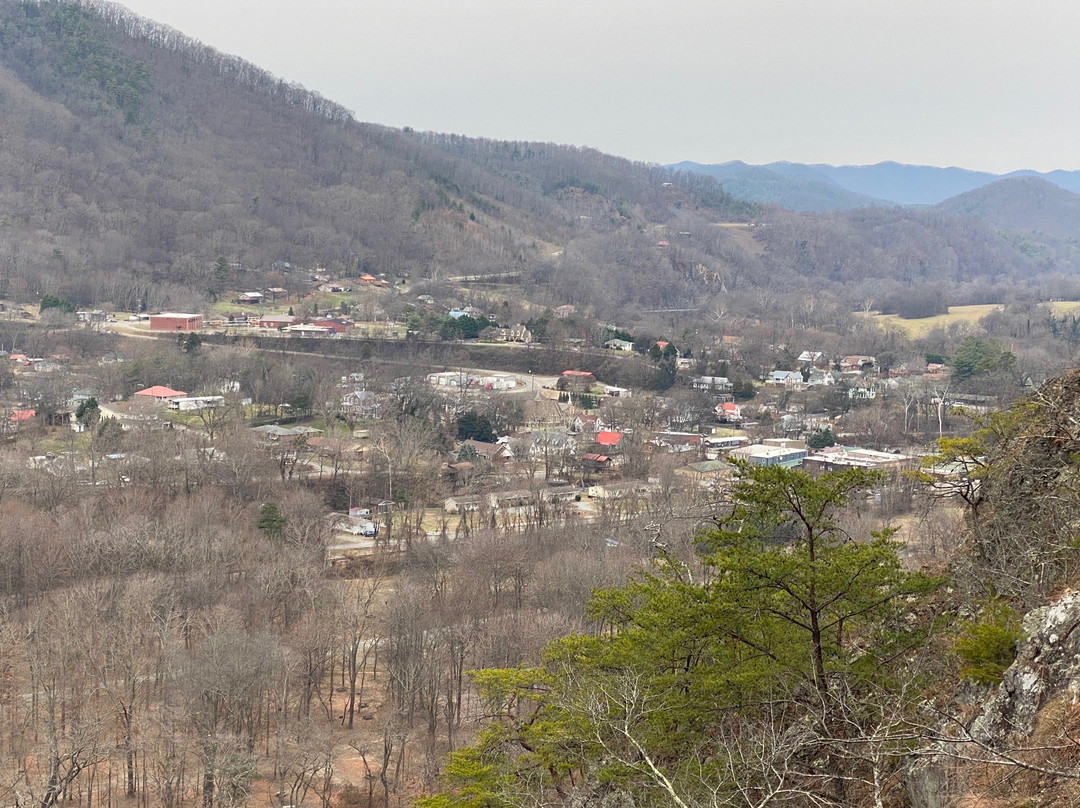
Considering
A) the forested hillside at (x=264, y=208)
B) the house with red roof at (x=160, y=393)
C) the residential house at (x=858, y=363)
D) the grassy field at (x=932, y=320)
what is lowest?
the house with red roof at (x=160, y=393)

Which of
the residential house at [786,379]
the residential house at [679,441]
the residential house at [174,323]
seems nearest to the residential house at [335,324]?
the residential house at [174,323]

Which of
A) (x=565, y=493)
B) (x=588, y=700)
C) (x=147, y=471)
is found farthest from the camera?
(x=565, y=493)

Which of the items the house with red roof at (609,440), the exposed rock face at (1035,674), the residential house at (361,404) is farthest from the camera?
the residential house at (361,404)

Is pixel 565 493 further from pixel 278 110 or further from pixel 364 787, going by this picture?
pixel 278 110

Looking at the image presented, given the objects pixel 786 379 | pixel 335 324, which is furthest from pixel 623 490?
pixel 335 324

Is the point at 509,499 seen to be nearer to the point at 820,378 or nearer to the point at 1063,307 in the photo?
the point at 820,378

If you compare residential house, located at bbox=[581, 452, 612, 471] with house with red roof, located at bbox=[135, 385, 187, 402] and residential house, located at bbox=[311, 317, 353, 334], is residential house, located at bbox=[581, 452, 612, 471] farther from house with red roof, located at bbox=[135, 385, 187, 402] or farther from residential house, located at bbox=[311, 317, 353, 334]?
residential house, located at bbox=[311, 317, 353, 334]

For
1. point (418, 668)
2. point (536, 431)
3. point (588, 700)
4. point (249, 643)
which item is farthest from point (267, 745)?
point (536, 431)

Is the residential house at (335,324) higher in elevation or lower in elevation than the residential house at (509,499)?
higher

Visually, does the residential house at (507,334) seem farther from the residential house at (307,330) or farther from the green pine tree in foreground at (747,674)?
the green pine tree in foreground at (747,674)
